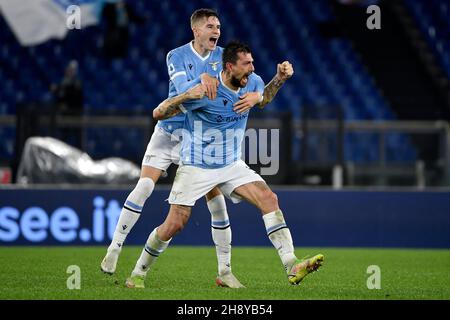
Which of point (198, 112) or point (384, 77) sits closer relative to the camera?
point (198, 112)

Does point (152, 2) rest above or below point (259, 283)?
above

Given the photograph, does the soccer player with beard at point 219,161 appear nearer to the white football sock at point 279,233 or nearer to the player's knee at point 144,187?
the white football sock at point 279,233

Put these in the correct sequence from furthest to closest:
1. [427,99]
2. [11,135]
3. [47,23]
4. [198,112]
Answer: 1. [427,99]
2. [47,23]
3. [11,135]
4. [198,112]

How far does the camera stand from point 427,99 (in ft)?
62.0

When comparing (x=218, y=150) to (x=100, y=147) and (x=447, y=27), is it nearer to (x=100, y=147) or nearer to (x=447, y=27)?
(x=100, y=147)

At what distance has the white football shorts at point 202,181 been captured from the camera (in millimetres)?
8148

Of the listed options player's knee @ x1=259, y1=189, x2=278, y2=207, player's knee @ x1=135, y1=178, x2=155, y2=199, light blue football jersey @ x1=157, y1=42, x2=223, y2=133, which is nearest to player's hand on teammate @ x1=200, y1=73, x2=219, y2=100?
light blue football jersey @ x1=157, y1=42, x2=223, y2=133

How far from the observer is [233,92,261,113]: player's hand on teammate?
8.04 m

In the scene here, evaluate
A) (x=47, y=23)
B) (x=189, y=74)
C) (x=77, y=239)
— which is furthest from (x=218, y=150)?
(x=47, y=23)

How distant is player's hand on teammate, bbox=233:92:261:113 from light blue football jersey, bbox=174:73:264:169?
95 millimetres

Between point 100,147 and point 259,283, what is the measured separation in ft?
18.5

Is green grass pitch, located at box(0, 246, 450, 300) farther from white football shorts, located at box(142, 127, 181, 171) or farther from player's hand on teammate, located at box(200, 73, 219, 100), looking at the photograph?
player's hand on teammate, located at box(200, 73, 219, 100)

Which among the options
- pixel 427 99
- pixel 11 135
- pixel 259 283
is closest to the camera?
pixel 259 283

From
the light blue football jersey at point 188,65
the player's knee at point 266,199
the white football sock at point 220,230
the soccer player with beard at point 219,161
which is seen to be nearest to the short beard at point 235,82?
the soccer player with beard at point 219,161
